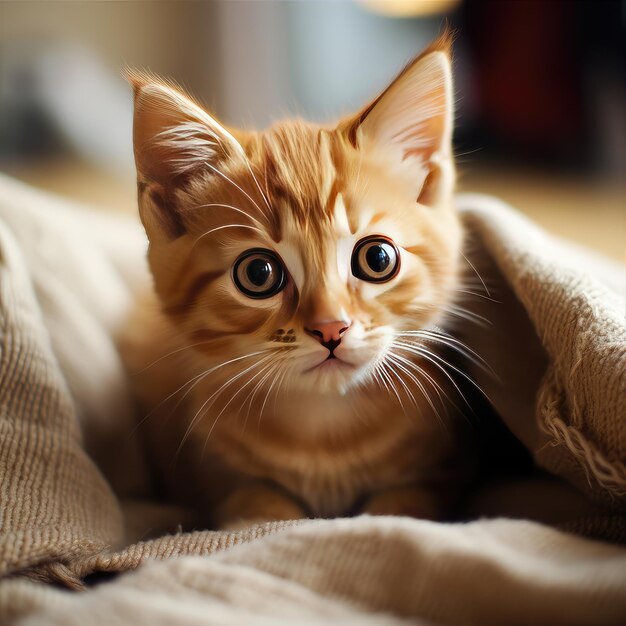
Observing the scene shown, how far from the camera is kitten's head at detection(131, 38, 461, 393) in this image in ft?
3.04

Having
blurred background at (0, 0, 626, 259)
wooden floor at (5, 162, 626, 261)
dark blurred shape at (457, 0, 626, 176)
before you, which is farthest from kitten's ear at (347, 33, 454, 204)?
dark blurred shape at (457, 0, 626, 176)

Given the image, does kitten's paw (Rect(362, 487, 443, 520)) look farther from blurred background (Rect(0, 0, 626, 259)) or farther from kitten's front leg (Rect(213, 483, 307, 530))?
blurred background (Rect(0, 0, 626, 259))

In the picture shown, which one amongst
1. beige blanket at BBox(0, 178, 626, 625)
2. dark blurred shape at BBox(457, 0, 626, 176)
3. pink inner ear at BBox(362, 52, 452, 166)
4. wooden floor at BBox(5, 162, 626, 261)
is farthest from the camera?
dark blurred shape at BBox(457, 0, 626, 176)

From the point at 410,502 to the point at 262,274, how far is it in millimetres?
418

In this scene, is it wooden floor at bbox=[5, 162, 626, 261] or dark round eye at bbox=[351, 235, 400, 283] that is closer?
dark round eye at bbox=[351, 235, 400, 283]

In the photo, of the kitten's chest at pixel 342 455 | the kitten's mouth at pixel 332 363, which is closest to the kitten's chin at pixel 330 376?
the kitten's mouth at pixel 332 363

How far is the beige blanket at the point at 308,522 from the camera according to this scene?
63 centimetres

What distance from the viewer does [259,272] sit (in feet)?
3.12

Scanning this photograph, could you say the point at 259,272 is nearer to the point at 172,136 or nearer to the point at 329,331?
the point at 329,331

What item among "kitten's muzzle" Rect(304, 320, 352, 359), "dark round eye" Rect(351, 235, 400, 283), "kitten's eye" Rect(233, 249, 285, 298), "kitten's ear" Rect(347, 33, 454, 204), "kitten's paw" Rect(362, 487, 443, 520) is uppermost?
"kitten's ear" Rect(347, 33, 454, 204)

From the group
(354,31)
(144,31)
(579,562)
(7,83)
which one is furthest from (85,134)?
(579,562)

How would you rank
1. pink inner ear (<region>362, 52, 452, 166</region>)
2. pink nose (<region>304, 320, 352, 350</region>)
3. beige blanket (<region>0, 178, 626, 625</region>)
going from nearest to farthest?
beige blanket (<region>0, 178, 626, 625</region>) < pink nose (<region>304, 320, 352, 350</region>) < pink inner ear (<region>362, 52, 452, 166</region>)

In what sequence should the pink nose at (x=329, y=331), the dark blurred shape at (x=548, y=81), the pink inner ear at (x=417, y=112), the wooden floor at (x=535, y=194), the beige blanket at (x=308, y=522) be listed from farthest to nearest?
the dark blurred shape at (x=548, y=81)
the wooden floor at (x=535, y=194)
the pink inner ear at (x=417, y=112)
the pink nose at (x=329, y=331)
the beige blanket at (x=308, y=522)

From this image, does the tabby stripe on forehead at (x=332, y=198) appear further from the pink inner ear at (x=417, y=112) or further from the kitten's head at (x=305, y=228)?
the pink inner ear at (x=417, y=112)
